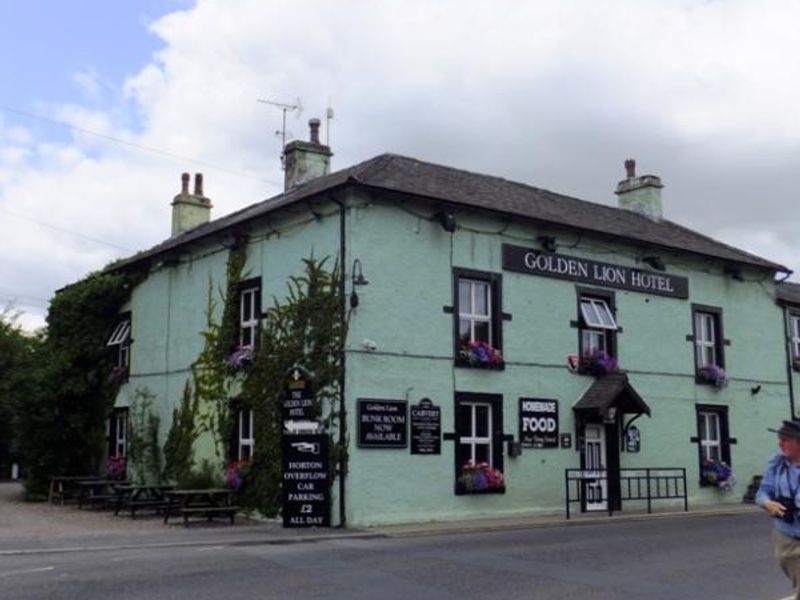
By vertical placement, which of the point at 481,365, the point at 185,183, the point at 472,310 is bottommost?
the point at 481,365

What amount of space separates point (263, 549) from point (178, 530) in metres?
3.52

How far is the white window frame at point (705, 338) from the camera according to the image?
23672mm

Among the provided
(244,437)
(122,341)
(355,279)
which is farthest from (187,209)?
(355,279)

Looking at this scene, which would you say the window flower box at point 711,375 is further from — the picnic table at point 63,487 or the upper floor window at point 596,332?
the picnic table at point 63,487

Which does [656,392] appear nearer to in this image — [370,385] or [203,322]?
[370,385]

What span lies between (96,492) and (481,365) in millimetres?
10994

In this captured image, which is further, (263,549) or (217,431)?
(217,431)

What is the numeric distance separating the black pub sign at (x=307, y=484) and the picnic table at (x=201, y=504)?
1405 millimetres

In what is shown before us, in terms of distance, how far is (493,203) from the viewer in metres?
19.6

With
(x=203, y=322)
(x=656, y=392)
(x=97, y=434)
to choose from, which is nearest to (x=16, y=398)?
(x=97, y=434)

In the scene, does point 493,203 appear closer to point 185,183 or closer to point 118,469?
point 185,183

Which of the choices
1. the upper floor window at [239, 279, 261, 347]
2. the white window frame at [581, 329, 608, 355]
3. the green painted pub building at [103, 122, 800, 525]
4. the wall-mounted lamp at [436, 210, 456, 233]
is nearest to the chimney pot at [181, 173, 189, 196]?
the green painted pub building at [103, 122, 800, 525]

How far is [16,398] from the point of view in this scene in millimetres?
24422

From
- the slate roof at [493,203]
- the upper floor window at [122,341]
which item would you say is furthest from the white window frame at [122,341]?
the slate roof at [493,203]
